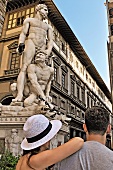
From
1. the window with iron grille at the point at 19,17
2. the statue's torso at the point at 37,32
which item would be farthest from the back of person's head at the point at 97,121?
the window with iron grille at the point at 19,17

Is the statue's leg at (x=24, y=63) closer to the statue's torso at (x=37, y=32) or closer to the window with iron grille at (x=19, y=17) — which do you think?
the statue's torso at (x=37, y=32)

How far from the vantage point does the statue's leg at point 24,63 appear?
14.5 ft

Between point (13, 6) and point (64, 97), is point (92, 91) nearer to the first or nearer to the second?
point (64, 97)

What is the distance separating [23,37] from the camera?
5.04 meters

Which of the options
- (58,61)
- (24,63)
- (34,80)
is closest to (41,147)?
(34,80)

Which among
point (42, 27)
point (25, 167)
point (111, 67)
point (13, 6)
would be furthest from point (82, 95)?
point (25, 167)

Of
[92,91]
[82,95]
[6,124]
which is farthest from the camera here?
[92,91]

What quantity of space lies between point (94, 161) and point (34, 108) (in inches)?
121

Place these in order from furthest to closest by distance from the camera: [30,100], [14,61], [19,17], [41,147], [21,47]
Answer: [19,17] < [14,61] < [21,47] < [30,100] < [41,147]

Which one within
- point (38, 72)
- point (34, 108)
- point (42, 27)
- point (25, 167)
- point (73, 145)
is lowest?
point (25, 167)

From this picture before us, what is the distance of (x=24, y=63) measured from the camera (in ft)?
15.2

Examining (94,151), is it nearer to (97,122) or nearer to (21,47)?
(97,122)

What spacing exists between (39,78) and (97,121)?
3.60 m

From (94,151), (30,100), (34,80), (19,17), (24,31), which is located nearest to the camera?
(94,151)
